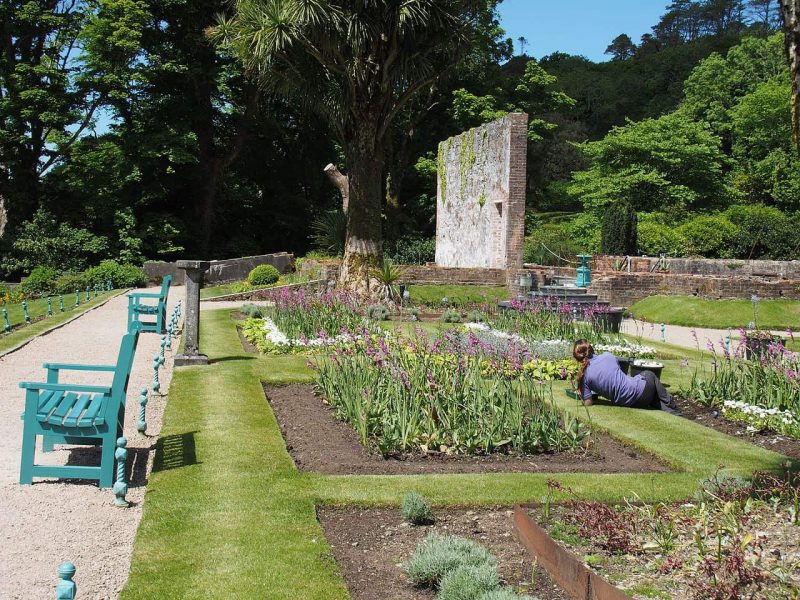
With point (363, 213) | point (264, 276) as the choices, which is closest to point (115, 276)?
point (264, 276)

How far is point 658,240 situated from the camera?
28.8 metres

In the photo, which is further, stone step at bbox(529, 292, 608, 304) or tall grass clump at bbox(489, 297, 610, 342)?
stone step at bbox(529, 292, 608, 304)

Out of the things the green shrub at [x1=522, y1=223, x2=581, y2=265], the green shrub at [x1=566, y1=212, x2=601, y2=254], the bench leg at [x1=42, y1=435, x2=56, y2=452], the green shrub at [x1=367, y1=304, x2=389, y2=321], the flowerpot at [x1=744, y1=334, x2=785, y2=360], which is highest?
the green shrub at [x1=566, y1=212, x2=601, y2=254]

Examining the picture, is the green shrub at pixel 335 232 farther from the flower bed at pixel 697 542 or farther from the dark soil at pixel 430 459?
the flower bed at pixel 697 542

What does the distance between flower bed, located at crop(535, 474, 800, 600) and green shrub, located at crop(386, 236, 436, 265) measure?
23901 mm

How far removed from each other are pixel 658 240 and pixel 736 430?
22303mm

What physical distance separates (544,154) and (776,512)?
145ft

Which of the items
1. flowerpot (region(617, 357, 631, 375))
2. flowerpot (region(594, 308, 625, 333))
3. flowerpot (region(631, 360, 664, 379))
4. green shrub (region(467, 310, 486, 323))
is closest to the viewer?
flowerpot (region(631, 360, 664, 379))

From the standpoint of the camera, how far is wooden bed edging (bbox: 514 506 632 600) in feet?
11.6

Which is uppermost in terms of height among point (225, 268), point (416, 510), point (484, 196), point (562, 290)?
point (484, 196)

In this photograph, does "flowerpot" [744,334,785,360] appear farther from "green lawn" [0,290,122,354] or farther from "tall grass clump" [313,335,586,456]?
"green lawn" [0,290,122,354]

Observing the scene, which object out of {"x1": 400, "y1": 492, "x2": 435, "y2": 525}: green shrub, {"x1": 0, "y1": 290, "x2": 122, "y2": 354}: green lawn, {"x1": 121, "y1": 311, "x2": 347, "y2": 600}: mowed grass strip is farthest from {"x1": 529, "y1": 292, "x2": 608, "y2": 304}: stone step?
{"x1": 400, "y1": 492, "x2": 435, "y2": 525}: green shrub

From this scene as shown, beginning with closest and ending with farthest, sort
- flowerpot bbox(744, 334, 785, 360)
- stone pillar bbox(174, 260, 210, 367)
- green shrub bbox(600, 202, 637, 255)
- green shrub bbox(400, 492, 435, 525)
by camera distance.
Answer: green shrub bbox(400, 492, 435, 525) < flowerpot bbox(744, 334, 785, 360) < stone pillar bbox(174, 260, 210, 367) < green shrub bbox(600, 202, 637, 255)

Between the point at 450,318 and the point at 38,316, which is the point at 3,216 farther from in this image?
the point at 450,318
